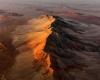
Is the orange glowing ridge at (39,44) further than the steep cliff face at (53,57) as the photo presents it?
Yes

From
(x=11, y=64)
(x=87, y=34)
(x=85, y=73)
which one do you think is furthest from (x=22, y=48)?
(x=87, y=34)

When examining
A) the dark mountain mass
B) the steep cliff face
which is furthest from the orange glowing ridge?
the dark mountain mass

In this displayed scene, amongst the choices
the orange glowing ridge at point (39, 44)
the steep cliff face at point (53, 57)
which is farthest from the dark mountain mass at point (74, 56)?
the orange glowing ridge at point (39, 44)

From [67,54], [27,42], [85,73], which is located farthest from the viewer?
[27,42]

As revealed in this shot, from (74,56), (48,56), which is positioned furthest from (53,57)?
(74,56)

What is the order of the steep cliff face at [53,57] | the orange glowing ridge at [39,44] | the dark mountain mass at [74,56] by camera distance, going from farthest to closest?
the orange glowing ridge at [39,44] < the dark mountain mass at [74,56] < the steep cliff face at [53,57]

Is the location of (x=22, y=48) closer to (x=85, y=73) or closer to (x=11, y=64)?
(x=11, y=64)

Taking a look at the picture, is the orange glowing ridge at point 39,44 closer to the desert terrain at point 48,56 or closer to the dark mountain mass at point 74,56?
the desert terrain at point 48,56

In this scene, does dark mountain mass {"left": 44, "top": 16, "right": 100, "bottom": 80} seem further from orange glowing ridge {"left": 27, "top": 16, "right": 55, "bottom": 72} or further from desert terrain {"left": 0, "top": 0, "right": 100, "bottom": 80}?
orange glowing ridge {"left": 27, "top": 16, "right": 55, "bottom": 72}

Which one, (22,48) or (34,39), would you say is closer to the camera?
(22,48)
